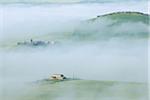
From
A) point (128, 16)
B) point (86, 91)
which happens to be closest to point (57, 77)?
point (86, 91)

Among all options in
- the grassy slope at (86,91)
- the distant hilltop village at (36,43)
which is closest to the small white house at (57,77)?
the grassy slope at (86,91)

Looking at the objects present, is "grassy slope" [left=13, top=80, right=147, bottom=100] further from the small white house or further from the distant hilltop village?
the distant hilltop village

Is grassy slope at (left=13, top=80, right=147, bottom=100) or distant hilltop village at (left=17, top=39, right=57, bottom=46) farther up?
distant hilltop village at (left=17, top=39, right=57, bottom=46)

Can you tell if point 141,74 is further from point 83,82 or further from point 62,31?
point 62,31

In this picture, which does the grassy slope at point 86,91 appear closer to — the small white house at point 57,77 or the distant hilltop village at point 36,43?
the small white house at point 57,77

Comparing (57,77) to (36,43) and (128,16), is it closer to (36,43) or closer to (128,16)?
(36,43)

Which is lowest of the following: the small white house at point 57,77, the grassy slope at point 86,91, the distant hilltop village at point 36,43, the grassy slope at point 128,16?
the grassy slope at point 86,91

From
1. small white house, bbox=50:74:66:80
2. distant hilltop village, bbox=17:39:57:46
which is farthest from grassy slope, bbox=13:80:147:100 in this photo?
distant hilltop village, bbox=17:39:57:46

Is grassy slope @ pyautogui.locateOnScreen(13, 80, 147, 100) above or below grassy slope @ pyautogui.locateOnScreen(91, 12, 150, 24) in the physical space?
below

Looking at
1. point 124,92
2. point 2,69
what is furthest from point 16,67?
point 124,92

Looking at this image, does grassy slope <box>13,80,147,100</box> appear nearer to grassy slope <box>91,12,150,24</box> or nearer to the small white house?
the small white house

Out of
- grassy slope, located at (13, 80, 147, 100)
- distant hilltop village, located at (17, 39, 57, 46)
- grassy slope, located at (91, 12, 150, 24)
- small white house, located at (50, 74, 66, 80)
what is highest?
grassy slope, located at (91, 12, 150, 24)
